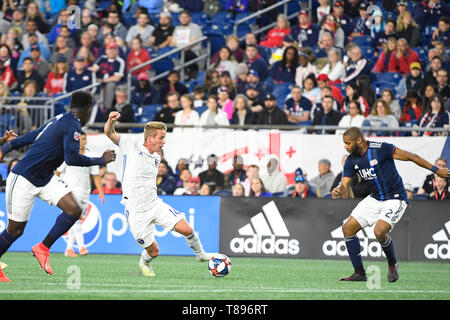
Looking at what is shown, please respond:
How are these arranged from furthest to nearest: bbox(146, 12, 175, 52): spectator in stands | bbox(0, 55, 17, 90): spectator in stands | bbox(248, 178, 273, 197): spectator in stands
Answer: bbox(146, 12, 175, 52): spectator in stands < bbox(0, 55, 17, 90): spectator in stands < bbox(248, 178, 273, 197): spectator in stands

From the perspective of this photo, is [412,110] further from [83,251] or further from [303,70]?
[83,251]

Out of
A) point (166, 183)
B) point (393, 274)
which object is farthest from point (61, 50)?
point (393, 274)

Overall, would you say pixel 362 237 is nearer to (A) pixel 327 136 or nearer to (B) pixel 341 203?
(B) pixel 341 203

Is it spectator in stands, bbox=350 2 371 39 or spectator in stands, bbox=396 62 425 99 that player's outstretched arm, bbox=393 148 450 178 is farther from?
spectator in stands, bbox=350 2 371 39

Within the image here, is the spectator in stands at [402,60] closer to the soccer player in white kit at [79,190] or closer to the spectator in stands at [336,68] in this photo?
the spectator in stands at [336,68]

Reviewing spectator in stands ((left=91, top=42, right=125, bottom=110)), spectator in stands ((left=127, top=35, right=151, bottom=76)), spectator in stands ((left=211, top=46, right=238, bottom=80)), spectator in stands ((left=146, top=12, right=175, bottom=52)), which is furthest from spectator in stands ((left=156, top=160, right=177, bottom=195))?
spectator in stands ((left=146, top=12, right=175, bottom=52))

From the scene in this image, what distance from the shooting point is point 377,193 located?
12.9 meters

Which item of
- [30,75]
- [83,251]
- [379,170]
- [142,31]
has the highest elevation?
[142,31]

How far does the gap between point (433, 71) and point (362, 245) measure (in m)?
4.95

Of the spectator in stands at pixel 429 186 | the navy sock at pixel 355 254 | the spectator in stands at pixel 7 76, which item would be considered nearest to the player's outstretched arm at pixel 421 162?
the navy sock at pixel 355 254

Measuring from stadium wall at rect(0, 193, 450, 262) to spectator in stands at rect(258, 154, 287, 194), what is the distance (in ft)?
2.09

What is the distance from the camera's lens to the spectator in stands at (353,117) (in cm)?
1859

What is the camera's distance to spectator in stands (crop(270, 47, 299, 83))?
21.6 meters

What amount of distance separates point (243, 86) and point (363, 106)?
332cm
